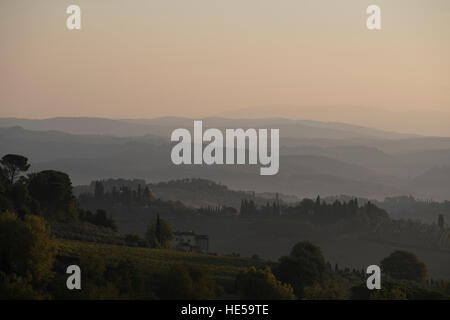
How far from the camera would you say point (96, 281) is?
3447 inches

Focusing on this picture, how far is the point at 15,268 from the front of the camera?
85312 mm

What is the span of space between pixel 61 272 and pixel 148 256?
2847 centimetres
